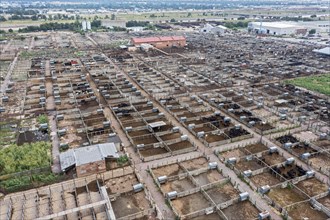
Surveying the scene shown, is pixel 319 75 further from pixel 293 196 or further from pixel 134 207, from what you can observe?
pixel 134 207

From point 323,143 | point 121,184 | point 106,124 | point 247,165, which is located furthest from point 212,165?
point 106,124

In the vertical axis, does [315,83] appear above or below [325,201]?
above

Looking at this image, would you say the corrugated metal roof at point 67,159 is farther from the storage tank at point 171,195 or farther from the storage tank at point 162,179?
the storage tank at point 171,195

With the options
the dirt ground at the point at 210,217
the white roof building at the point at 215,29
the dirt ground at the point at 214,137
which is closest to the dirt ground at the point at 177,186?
the dirt ground at the point at 210,217

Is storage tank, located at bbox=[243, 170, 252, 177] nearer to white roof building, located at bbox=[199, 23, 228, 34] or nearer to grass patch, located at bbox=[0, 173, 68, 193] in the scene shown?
grass patch, located at bbox=[0, 173, 68, 193]

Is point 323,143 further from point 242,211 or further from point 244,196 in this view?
point 242,211

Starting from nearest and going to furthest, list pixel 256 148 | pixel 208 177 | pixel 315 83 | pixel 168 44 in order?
pixel 208 177 < pixel 256 148 < pixel 315 83 < pixel 168 44
